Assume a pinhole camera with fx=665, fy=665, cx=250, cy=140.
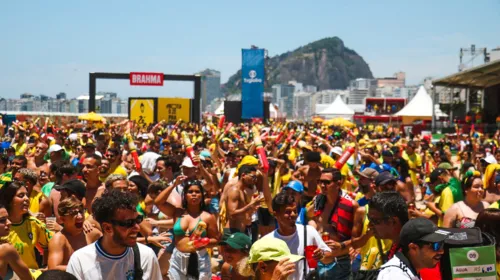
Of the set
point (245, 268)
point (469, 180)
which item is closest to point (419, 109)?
point (469, 180)

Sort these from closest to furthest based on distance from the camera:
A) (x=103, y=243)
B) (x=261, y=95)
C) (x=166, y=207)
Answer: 1. (x=103, y=243)
2. (x=166, y=207)
3. (x=261, y=95)

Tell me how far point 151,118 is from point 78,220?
1225 inches

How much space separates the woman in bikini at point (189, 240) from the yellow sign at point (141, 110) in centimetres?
Answer: 2872

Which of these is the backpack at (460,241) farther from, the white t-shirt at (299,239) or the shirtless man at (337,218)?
the shirtless man at (337,218)

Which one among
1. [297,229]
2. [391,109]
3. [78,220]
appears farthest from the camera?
[391,109]

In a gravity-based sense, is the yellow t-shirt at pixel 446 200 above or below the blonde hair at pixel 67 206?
below

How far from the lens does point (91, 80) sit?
4075 centimetres

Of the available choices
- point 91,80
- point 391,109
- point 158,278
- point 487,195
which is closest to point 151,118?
point 91,80

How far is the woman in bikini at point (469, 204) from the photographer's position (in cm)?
595

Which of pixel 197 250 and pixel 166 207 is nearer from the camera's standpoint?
pixel 197 250

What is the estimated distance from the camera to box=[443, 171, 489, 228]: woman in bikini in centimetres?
595

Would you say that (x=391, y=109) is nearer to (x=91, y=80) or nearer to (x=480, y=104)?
(x=480, y=104)

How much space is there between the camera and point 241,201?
7.47 metres

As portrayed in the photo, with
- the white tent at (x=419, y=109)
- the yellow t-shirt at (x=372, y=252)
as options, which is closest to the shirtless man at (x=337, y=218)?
the yellow t-shirt at (x=372, y=252)
